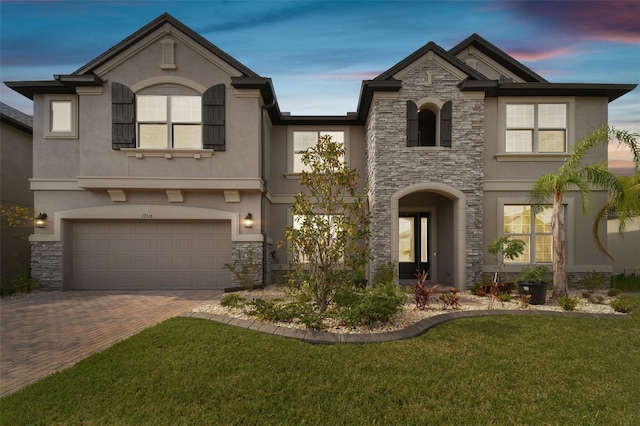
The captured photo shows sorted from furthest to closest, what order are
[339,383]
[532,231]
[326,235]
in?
[532,231], [326,235], [339,383]

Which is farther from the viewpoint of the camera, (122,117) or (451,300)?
(122,117)

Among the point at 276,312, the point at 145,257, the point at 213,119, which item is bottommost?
the point at 276,312

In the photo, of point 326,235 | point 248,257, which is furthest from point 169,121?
point 326,235

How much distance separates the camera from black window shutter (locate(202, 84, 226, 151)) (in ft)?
33.8

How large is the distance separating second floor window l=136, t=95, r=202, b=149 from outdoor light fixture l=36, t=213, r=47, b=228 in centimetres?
381

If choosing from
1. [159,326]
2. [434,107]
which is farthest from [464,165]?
[159,326]

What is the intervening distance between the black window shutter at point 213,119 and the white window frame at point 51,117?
4.26 meters

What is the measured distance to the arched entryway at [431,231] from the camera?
10.2 meters

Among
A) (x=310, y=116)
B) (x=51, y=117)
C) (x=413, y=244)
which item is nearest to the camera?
(x=51, y=117)

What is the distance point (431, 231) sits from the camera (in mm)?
12398

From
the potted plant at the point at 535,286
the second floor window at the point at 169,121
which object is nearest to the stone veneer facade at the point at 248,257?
the second floor window at the point at 169,121

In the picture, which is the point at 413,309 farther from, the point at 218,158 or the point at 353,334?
the point at 218,158

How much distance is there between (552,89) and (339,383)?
11.6 m

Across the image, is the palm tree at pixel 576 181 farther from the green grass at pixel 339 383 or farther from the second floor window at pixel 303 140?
the second floor window at pixel 303 140
